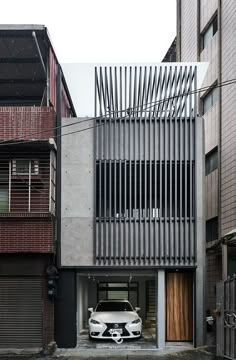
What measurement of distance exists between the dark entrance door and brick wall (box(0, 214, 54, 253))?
14.0ft

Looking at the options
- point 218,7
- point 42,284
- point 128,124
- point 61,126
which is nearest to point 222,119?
point 218,7

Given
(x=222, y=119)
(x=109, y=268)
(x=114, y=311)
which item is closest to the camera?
(x=109, y=268)

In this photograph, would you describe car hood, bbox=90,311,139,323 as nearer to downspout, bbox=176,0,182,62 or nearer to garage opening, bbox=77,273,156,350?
garage opening, bbox=77,273,156,350

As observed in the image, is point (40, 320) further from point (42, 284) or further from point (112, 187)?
point (112, 187)

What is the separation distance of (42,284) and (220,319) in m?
5.75

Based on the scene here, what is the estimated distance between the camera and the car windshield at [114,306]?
21.8m

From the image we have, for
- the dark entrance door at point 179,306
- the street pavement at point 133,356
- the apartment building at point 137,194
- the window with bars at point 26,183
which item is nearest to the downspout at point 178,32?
the apartment building at point 137,194

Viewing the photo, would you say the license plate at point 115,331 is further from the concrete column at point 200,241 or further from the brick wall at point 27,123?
the brick wall at point 27,123

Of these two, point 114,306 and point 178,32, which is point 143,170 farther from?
point 178,32

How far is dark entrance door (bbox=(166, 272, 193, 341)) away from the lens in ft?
64.9

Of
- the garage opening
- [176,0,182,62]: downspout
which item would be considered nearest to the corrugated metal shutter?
the garage opening

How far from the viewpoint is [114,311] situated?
2150 centimetres

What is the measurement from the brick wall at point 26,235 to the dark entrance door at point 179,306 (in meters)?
4.28

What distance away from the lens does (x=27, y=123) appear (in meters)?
19.3
